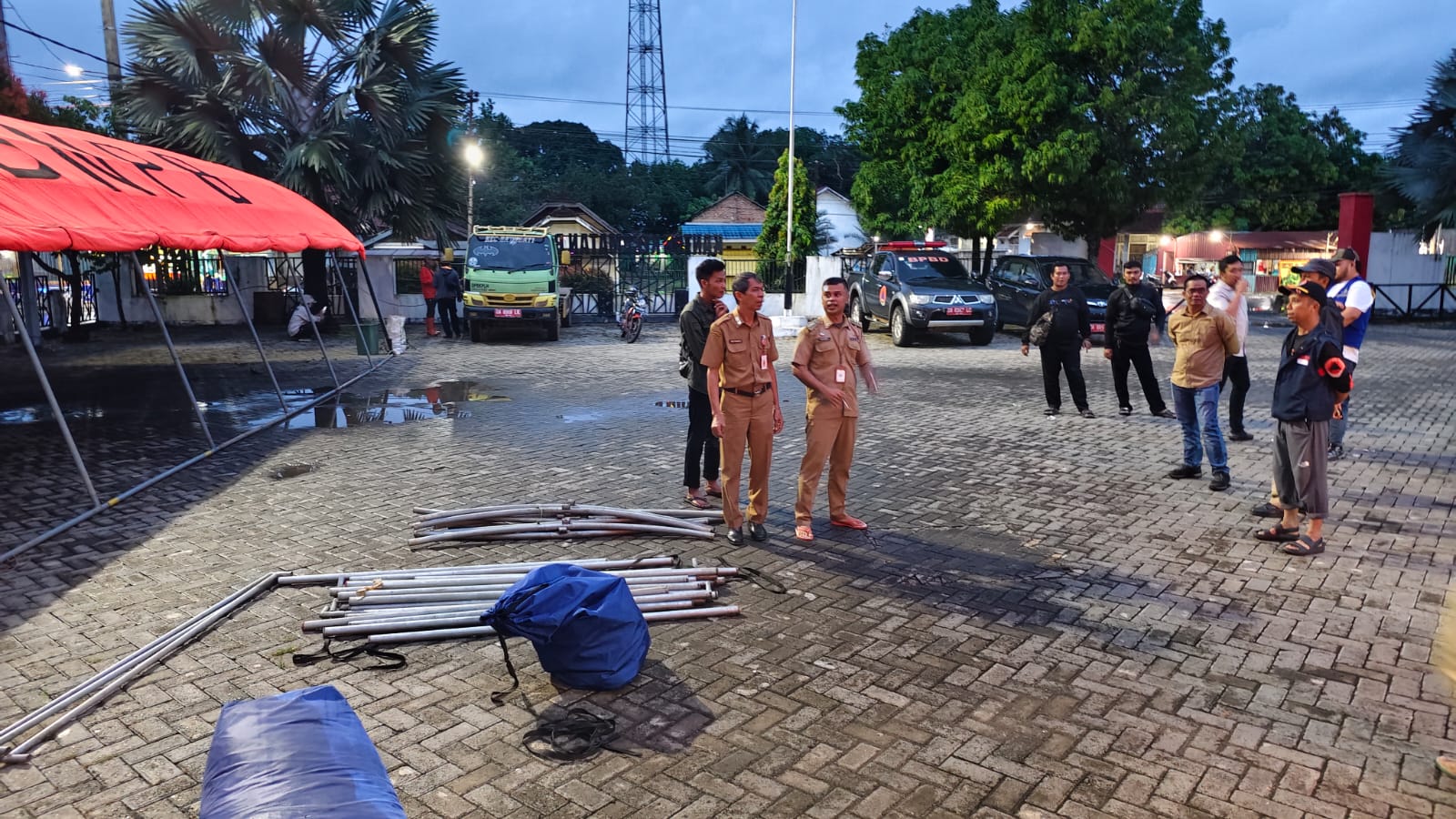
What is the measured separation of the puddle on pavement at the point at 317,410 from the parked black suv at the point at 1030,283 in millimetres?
11308

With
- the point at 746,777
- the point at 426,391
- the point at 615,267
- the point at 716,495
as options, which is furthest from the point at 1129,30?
the point at 746,777

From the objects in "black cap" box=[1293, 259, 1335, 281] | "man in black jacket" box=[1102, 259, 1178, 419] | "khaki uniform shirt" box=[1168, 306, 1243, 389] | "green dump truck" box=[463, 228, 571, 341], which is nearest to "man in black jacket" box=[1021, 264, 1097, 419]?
"man in black jacket" box=[1102, 259, 1178, 419]

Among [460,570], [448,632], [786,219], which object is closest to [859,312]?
[786,219]

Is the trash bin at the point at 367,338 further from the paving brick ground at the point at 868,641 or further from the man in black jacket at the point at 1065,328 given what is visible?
the man in black jacket at the point at 1065,328

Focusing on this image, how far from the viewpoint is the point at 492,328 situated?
22.9 m

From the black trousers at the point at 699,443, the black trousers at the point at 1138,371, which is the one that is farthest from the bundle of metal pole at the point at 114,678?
the black trousers at the point at 1138,371

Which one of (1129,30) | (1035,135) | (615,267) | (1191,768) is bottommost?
(1191,768)

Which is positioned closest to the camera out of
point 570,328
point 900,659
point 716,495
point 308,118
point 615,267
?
point 900,659

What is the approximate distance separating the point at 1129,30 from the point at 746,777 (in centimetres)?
2267

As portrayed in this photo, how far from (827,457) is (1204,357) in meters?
3.27

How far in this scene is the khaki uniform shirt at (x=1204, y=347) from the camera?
775 centimetres

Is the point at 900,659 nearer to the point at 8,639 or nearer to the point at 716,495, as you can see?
the point at 716,495

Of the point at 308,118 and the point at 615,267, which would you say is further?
the point at 615,267

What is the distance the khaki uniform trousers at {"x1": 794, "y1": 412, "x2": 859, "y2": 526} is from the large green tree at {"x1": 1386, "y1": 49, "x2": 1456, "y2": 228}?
23.2 m
